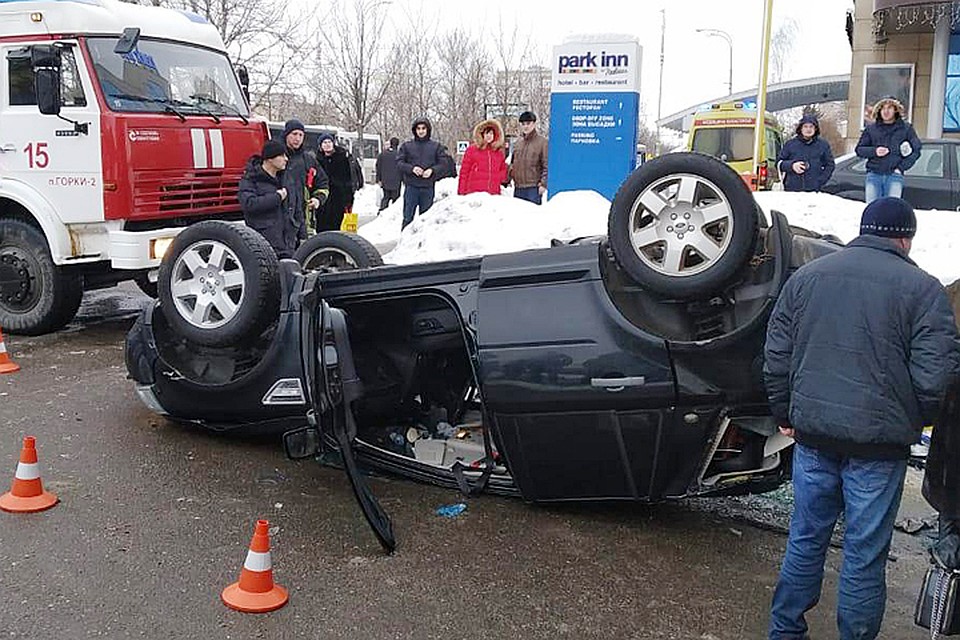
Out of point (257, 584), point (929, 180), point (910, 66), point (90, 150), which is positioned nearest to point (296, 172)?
point (90, 150)

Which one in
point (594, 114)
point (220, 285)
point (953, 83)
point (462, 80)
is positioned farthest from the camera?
point (462, 80)

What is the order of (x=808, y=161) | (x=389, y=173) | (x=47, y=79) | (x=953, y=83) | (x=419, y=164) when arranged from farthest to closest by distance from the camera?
1. (x=953, y=83)
2. (x=389, y=173)
3. (x=419, y=164)
4. (x=808, y=161)
5. (x=47, y=79)

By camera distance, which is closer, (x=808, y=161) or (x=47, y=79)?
(x=47, y=79)

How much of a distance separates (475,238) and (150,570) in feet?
20.7

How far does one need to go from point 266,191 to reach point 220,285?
280 cm

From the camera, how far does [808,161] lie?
34.6 feet

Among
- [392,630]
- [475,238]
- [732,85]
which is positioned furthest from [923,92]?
[732,85]

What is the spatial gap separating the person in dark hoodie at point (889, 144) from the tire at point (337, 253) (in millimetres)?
6358

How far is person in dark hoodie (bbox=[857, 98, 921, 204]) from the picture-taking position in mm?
9789

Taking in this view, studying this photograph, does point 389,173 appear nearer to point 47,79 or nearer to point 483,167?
point 483,167

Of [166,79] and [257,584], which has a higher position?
[166,79]

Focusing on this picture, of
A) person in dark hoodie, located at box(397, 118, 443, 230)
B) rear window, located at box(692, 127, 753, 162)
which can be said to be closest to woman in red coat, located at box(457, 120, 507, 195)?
person in dark hoodie, located at box(397, 118, 443, 230)

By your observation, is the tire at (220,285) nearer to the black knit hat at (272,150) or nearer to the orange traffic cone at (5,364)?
the black knit hat at (272,150)

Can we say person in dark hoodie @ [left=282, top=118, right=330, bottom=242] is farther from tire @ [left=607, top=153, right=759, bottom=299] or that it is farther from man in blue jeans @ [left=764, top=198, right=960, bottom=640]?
man in blue jeans @ [left=764, top=198, right=960, bottom=640]
